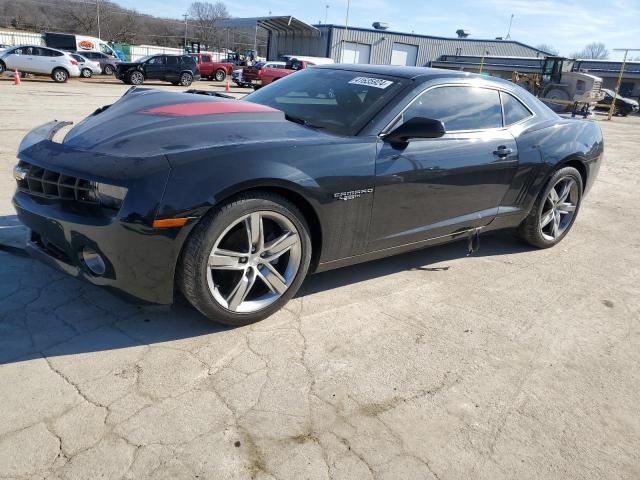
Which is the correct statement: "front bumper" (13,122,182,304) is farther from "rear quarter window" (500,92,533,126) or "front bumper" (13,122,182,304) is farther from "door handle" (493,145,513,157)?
"rear quarter window" (500,92,533,126)

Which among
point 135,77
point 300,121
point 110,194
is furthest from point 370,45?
point 110,194

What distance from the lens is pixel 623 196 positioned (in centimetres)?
737

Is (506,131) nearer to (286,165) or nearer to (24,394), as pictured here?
(286,165)

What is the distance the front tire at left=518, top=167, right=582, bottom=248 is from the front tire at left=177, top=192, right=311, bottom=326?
2.51m

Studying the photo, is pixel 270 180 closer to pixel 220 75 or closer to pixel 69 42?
pixel 220 75

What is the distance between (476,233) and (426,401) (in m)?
1.97

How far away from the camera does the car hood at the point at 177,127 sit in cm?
263

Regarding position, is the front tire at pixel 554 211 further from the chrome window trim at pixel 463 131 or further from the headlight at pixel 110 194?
the headlight at pixel 110 194

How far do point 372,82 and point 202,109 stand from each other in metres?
1.24

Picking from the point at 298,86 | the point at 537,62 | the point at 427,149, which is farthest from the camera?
the point at 537,62

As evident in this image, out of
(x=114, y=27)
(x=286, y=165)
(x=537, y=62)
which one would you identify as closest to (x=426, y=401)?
(x=286, y=165)

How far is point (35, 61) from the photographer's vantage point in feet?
72.3

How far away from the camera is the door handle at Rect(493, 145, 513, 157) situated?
3809 mm

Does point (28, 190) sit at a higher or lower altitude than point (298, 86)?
lower
